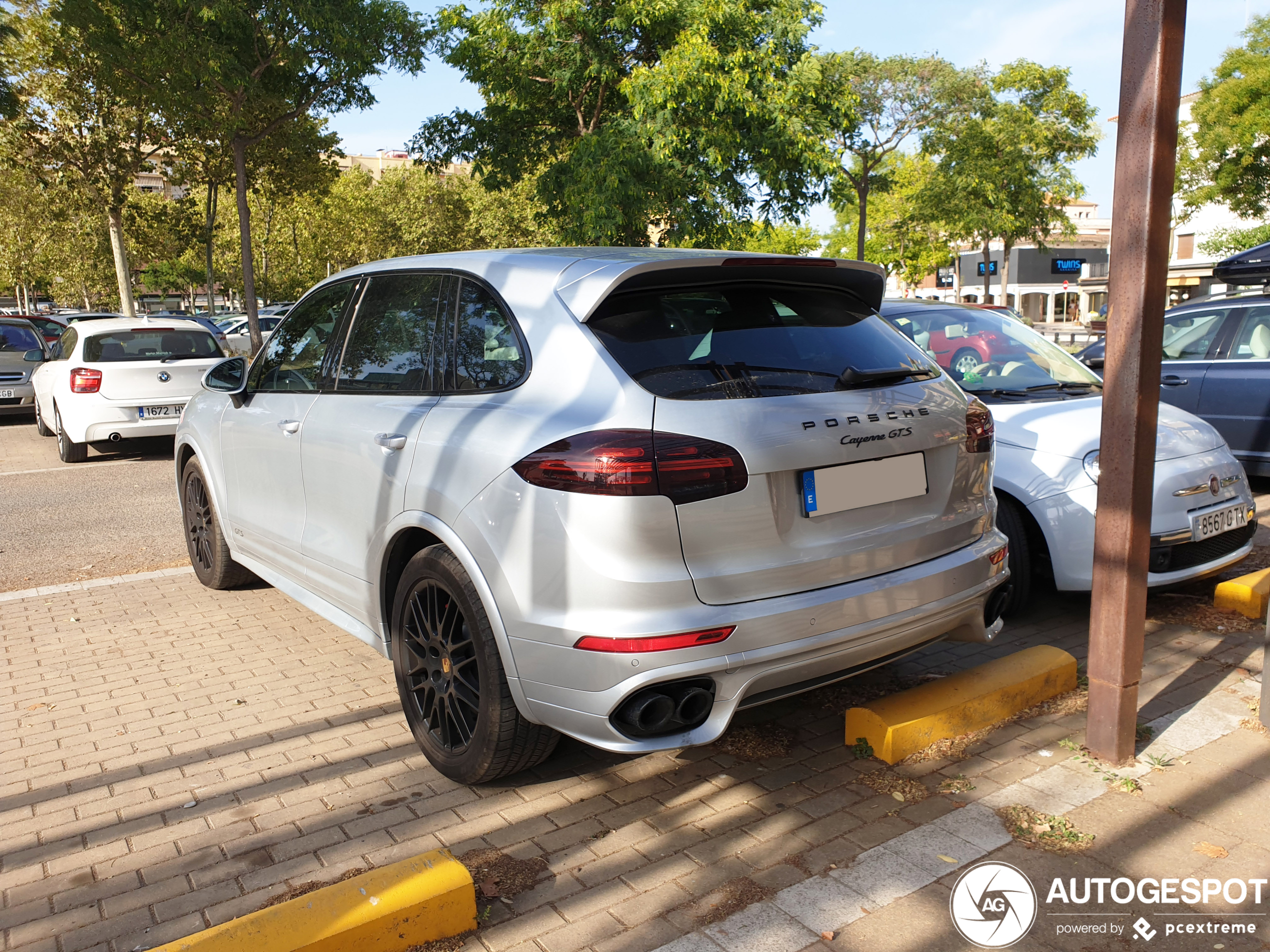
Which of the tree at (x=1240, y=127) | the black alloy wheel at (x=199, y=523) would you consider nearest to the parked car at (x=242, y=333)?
the black alloy wheel at (x=199, y=523)

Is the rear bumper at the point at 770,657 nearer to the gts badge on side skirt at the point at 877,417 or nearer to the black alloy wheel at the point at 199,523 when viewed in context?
the gts badge on side skirt at the point at 877,417

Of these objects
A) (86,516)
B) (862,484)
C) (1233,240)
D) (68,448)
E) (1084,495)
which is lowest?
(86,516)

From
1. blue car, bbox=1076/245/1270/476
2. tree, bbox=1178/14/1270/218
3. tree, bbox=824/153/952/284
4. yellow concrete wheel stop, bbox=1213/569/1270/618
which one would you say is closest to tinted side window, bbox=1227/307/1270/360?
blue car, bbox=1076/245/1270/476

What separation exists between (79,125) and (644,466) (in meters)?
26.6

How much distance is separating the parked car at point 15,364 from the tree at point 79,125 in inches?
274

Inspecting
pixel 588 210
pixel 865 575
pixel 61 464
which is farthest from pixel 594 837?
pixel 588 210

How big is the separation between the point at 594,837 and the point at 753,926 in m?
0.67

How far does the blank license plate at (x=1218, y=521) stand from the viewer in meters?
4.70

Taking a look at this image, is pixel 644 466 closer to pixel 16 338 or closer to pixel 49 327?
pixel 16 338

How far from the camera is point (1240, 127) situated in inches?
1119

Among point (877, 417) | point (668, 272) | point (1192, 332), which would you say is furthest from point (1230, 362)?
point (668, 272)

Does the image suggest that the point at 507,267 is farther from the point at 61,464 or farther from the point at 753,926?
the point at 61,464

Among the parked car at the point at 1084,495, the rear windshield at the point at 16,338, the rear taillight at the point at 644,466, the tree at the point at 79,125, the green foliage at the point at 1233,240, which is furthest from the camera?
the green foliage at the point at 1233,240

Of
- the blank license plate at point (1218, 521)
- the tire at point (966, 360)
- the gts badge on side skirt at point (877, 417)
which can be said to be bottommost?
the blank license plate at point (1218, 521)
